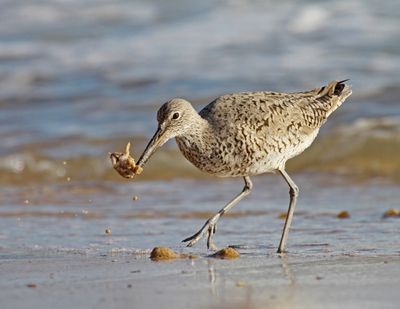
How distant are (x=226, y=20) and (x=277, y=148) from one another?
10170 millimetres

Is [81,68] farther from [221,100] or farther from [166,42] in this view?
[221,100]

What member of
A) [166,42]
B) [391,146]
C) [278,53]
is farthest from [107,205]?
[166,42]

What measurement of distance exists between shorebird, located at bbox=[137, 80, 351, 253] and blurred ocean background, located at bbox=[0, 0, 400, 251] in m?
0.56

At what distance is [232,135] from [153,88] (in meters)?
7.13

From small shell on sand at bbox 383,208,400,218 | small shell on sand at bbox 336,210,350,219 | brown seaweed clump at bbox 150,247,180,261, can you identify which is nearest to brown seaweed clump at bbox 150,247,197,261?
brown seaweed clump at bbox 150,247,180,261

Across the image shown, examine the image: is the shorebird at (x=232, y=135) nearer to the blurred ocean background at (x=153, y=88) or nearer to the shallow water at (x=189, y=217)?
the shallow water at (x=189, y=217)

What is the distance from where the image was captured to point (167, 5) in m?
18.2

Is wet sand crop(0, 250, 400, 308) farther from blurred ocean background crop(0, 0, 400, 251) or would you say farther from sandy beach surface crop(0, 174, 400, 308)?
blurred ocean background crop(0, 0, 400, 251)

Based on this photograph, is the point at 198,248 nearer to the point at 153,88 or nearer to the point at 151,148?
the point at 151,148

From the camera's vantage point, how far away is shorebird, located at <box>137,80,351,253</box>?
22.8ft

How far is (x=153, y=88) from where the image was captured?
553 inches

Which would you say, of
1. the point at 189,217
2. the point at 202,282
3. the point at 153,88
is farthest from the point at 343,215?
the point at 153,88

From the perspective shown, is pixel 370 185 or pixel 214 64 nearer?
pixel 370 185

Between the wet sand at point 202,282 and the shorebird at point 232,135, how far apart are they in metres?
0.68
